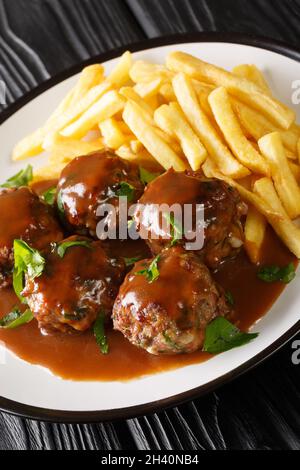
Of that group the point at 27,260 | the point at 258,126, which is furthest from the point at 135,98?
the point at 27,260

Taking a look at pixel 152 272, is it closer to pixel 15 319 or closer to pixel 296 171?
pixel 15 319

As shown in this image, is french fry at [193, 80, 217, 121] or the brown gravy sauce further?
french fry at [193, 80, 217, 121]

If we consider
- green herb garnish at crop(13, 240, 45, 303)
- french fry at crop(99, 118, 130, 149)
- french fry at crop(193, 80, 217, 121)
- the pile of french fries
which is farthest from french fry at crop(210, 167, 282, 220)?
green herb garnish at crop(13, 240, 45, 303)

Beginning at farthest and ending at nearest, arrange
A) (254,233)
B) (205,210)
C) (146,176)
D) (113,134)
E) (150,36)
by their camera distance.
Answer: (150,36) → (113,134) → (146,176) → (254,233) → (205,210)

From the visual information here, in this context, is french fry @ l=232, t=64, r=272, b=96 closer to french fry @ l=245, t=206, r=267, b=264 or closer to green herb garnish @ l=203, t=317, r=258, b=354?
french fry @ l=245, t=206, r=267, b=264

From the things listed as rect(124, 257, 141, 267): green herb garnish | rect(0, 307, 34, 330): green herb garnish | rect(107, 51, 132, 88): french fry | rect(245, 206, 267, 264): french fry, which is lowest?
rect(245, 206, 267, 264): french fry

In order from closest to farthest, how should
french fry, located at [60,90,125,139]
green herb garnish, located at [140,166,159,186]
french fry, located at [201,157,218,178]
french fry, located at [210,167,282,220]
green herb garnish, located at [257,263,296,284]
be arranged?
green herb garnish, located at [257,263,296,284] < french fry, located at [210,167,282,220] < french fry, located at [201,157,218,178] < green herb garnish, located at [140,166,159,186] < french fry, located at [60,90,125,139]
